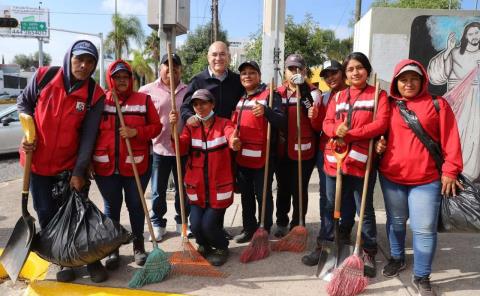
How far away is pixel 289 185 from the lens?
14.1 ft

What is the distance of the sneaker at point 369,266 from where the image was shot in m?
3.40

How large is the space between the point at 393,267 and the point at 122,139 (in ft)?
8.35

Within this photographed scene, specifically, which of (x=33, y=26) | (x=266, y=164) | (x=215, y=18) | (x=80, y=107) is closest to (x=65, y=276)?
(x=80, y=107)

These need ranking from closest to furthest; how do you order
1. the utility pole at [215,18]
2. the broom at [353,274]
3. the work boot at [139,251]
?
the broom at [353,274], the work boot at [139,251], the utility pole at [215,18]

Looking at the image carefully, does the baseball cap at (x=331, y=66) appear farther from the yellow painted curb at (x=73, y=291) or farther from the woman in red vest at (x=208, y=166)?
the yellow painted curb at (x=73, y=291)

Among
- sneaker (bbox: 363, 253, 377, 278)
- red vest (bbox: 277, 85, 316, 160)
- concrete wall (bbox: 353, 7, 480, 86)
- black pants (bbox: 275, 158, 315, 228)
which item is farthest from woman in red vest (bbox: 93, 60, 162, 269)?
concrete wall (bbox: 353, 7, 480, 86)

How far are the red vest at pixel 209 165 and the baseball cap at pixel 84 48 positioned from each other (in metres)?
1.00

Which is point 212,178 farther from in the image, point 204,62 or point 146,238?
point 204,62

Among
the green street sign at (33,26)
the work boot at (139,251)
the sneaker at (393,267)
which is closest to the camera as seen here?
the sneaker at (393,267)

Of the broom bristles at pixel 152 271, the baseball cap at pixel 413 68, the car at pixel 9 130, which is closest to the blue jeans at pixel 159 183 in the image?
the broom bristles at pixel 152 271

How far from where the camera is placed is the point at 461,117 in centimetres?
495

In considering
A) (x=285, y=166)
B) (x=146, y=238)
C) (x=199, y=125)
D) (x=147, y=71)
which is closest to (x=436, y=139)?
(x=285, y=166)

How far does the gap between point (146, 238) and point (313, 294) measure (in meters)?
2.02

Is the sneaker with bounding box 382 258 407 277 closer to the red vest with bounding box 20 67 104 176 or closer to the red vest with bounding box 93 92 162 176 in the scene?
the red vest with bounding box 93 92 162 176
